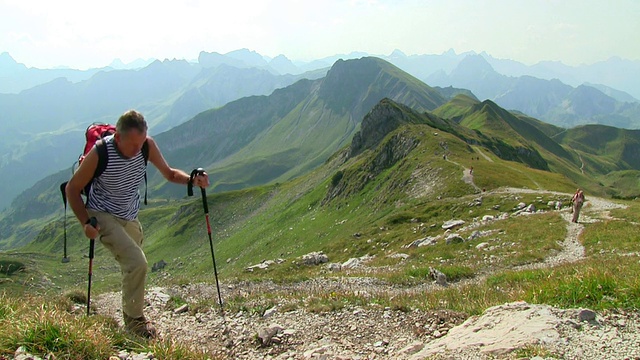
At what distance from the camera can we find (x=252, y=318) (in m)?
9.88

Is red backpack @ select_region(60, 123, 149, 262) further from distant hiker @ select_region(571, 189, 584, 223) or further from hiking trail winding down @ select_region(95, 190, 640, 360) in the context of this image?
distant hiker @ select_region(571, 189, 584, 223)

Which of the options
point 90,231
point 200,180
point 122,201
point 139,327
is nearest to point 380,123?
point 200,180

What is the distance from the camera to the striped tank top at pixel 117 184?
731 centimetres

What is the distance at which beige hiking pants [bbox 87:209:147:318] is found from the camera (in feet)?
24.8

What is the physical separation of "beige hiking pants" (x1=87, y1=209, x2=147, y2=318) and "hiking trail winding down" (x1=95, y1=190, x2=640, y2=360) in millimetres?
946

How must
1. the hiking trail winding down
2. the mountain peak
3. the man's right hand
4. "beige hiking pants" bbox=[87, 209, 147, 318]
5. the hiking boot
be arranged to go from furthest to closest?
the mountain peak, "beige hiking pants" bbox=[87, 209, 147, 318], the hiking boot, the man's right hand, the hiking trail winding down

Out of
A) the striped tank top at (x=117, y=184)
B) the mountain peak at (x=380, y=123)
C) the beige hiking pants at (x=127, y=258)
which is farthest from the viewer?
the mountain peak at (x=380, y=123)

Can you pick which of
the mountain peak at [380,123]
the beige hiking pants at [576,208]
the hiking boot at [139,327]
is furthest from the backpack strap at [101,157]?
the mountain peak at [380,123]

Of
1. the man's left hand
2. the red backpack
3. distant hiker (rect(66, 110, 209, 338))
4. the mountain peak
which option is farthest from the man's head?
the mountain peak

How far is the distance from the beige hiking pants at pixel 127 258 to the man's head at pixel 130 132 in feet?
4.54

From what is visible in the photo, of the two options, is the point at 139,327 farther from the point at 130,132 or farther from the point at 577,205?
the point at 577,205

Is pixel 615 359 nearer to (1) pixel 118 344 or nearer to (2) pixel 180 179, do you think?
A: (1) pixel 118 344

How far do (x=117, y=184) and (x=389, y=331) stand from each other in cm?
610

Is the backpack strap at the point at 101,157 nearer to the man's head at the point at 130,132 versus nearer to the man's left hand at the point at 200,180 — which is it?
the man's head at the point at 130,132
